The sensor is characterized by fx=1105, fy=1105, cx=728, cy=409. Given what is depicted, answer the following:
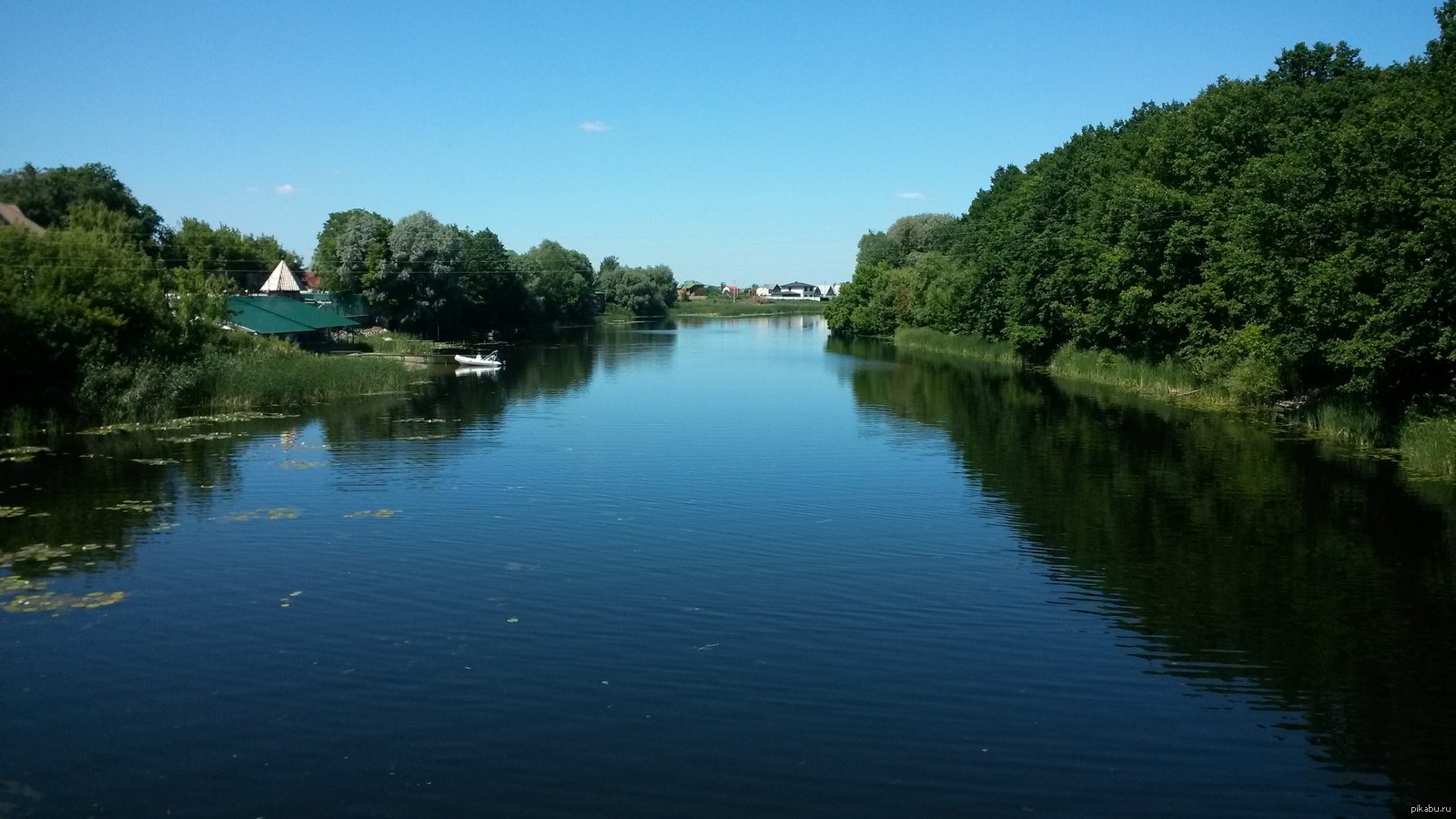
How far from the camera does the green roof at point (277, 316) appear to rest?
2532 inches

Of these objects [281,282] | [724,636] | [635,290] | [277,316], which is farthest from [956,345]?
[635,290]

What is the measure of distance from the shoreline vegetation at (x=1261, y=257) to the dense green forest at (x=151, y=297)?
34732 mm

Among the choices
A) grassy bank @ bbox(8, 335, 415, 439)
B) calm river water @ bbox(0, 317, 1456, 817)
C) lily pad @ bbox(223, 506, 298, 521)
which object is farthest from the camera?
grassy bank @ bbox(8, 335, 415, 439)

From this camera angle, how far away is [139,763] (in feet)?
34.6

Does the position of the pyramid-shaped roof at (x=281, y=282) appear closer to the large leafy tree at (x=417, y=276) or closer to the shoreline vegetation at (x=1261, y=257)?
the large leafy tree at (x=417, y=276)

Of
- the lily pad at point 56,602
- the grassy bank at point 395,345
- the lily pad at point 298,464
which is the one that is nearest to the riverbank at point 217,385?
the lily pad at point 298,464

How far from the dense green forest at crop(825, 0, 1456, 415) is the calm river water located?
3.89 metres

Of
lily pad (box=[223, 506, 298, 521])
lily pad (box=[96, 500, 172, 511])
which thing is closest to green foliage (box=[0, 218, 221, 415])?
lily pad (box=[96, 500, 172, 511])

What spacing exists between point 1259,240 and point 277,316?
184 feet

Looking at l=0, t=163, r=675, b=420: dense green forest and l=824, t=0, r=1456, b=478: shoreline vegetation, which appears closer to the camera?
l=824, t=0, r=1456, b=478: shoreline vegetation

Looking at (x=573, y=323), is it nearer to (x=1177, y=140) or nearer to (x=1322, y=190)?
(x=1177, y=140)

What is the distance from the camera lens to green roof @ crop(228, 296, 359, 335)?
64.3 metres

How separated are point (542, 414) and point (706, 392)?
A: 35.5 feet

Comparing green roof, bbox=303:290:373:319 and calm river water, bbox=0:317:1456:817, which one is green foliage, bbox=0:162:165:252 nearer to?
green roof, bbox=303:290:373:319
